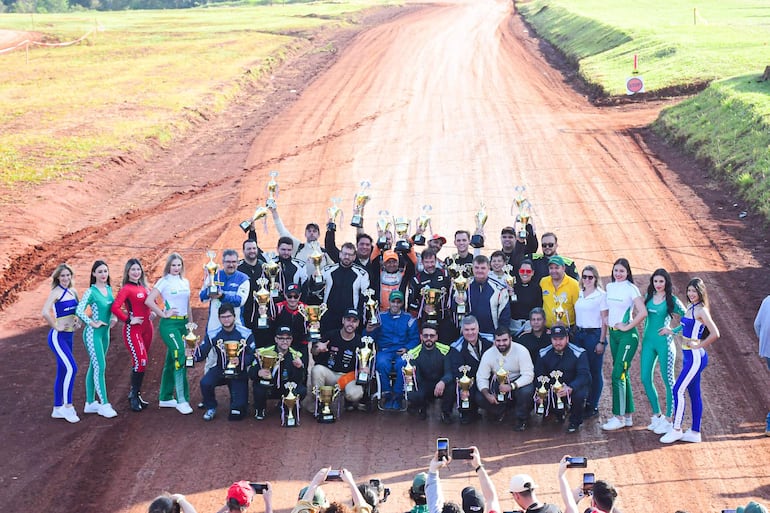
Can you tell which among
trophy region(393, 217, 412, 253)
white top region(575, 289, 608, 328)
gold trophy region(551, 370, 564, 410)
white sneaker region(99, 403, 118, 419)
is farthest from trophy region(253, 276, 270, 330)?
white top region(575, 289, 608, 328)

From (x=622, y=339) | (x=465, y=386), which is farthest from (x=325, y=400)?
(x=622, y=339)

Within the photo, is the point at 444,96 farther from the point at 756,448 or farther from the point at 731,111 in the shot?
the point at 756,448

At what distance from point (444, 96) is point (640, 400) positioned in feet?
70.6

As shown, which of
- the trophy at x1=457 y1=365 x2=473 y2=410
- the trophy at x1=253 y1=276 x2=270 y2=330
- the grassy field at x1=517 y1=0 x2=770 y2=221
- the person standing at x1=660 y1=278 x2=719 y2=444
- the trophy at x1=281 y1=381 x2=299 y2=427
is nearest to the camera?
the person standing at x1=660 y1=278 x2=719 y2=444

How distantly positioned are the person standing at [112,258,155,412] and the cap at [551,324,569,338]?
519cm

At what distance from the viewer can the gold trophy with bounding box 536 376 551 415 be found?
12.0 meters

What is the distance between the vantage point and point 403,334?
42.5ft

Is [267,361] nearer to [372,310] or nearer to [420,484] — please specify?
[372,310]

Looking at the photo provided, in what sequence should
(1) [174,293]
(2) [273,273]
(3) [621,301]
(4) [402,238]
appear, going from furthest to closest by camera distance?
(4) [402,238] → (2) [273,273] → (1) [174,293] → (3) [621,301]

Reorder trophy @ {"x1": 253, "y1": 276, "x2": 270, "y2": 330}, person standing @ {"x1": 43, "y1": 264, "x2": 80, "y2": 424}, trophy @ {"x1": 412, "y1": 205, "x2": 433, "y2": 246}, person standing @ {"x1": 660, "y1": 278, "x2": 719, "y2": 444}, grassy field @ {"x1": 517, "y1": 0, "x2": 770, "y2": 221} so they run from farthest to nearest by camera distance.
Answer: grassy field @ {"x1": 517, "y1": 0, "x2": 770, "y2": 221} → trophy @ {"x1": 412, "y1": 205, "x2": 433, "y2": 246} → trophy @ {"x1": 253, "y1": 276, "x2": 270, "y2": 330} → person standing @ {"x1": 43, "y1": 264, "x2": 80, "y2": 424} → person standing @ {"x1": 660, "y1": 278, "x2": 719, "y2": 444}

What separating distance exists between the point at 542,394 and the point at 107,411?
18.2 feet

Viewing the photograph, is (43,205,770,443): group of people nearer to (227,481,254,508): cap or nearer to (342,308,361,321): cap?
(342,308,361,321): cap

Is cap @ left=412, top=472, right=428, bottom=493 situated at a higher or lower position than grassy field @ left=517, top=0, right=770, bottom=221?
higher

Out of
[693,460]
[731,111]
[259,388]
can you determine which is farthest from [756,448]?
[731,111]
